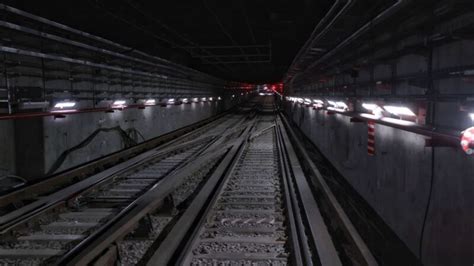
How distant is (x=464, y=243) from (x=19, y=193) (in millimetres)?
7190

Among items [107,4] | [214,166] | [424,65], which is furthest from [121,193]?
[424,65]

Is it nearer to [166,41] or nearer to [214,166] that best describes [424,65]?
[214,166]

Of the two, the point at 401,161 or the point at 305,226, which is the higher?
the point at 401,161

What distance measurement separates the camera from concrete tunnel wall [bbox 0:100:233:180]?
9.11 meters

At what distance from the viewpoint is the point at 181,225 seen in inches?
225

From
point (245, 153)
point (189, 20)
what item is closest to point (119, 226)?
point (189, 20)

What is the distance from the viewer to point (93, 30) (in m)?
11.4

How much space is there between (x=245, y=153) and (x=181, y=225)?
7713 millimetres

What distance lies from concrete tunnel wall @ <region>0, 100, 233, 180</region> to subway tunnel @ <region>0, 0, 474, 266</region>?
0.17 ft

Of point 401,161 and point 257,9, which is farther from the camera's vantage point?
point 257,9

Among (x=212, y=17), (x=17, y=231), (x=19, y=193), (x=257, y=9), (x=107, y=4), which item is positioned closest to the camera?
(x=17, y=231)

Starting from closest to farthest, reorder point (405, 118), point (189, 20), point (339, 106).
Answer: point (405, 118) → point (339, 106) → point (189, 20)

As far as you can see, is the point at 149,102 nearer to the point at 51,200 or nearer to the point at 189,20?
the point at 189,20

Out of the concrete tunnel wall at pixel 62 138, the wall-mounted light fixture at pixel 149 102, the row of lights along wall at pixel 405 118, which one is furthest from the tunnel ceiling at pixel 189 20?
the row of lights along wall at pixel 405 118
